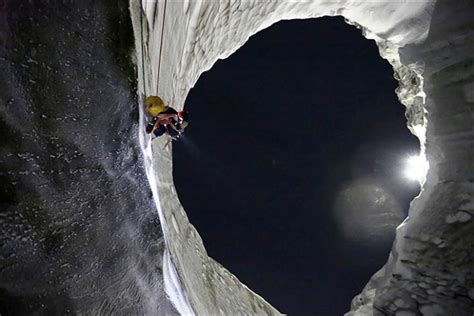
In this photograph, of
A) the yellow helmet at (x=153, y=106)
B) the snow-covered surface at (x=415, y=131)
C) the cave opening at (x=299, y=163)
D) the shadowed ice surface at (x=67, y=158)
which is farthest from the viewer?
the cave opening at (x=299, y=163)

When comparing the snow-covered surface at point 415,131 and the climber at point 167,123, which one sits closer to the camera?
the climber at point 167,123

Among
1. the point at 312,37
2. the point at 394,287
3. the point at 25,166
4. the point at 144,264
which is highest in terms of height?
the point at 312,37

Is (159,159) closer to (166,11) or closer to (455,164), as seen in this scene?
(166,11)

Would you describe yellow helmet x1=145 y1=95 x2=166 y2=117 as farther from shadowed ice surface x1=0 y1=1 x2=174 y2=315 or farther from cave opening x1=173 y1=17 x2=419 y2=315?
cave opening x1=173 y1=17 x2=419 y2=315

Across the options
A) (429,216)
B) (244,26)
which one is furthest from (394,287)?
(244,26)

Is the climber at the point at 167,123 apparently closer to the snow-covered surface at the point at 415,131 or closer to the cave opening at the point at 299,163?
the snow-covered surface at the point at 415,131

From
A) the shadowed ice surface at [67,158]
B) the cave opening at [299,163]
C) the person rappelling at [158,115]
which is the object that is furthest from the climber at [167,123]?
the cave opening at [299,163]
